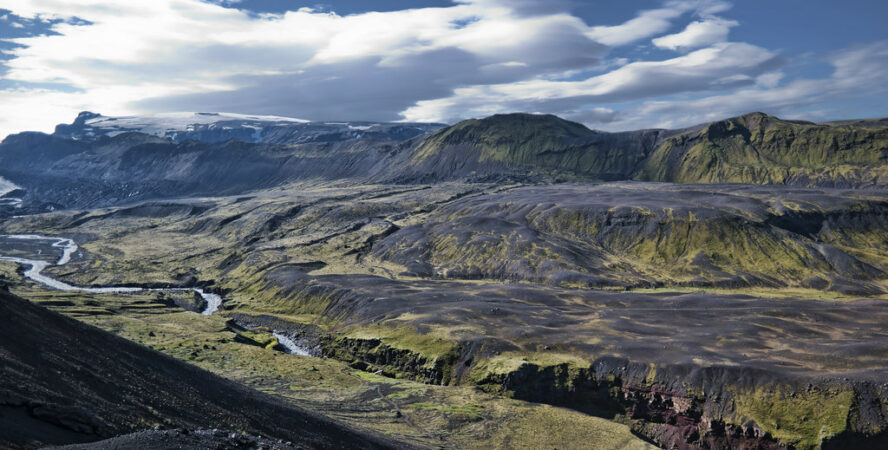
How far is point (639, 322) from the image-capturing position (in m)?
98.8

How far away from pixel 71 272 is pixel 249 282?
72218mm

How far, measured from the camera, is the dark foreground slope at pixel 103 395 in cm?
2644

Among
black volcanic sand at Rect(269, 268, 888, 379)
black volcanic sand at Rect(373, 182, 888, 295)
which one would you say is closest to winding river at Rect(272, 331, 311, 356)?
black volcanic sand at Rect(269, 268, 888, 379)

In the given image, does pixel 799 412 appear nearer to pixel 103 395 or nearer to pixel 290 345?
pixel 103 395

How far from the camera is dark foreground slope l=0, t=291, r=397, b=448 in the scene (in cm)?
2644

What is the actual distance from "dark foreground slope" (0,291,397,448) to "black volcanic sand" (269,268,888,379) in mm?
44901

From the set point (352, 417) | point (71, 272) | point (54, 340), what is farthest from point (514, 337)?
point (71, 272)

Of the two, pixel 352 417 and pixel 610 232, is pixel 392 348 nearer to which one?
pixel 352 417

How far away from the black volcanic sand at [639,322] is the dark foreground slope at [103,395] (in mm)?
44901

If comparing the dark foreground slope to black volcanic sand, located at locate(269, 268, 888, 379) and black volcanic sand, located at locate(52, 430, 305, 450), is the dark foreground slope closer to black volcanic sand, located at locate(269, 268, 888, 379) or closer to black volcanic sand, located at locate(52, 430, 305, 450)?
black volcanic sand, located at locate(52, 430, 305, 450)

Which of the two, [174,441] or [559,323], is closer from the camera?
[174,441]

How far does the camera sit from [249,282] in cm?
15975

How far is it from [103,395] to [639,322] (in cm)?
8705

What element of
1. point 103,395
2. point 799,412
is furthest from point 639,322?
point 103,395
